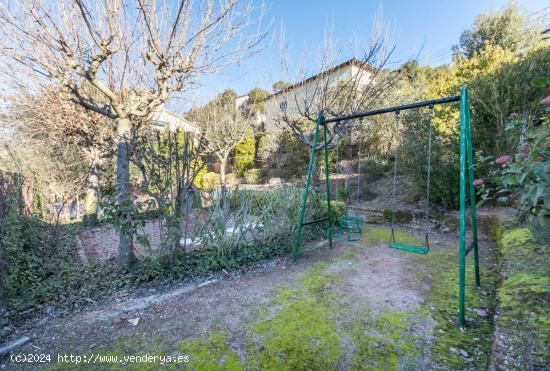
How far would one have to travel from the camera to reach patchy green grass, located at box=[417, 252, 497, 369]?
1.70 metres

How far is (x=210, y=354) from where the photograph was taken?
1.76 metres

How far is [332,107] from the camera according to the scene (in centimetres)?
577

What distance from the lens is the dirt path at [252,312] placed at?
1858mm

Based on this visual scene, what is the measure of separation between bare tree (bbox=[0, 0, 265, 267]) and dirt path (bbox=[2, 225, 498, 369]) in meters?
0.96

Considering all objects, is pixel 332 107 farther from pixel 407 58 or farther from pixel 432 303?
pixel 432 303

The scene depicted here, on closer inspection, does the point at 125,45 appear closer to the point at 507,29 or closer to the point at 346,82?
the point at 346,82

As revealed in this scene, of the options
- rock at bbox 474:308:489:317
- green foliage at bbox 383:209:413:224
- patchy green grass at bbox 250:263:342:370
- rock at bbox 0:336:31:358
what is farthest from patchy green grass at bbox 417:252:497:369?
rock at bbox 0:336:31:358

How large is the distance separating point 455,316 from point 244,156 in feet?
42.2

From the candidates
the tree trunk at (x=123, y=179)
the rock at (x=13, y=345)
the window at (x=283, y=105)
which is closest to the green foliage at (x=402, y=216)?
the window at (x=283, y=105)

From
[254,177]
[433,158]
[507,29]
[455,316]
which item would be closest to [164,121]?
[254,177]

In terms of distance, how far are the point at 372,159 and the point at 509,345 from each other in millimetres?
7645

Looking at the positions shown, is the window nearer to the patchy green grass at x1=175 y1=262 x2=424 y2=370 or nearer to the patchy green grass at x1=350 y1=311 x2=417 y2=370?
the patchy green grass at x1=175 y1=262 x2=424 y2=370

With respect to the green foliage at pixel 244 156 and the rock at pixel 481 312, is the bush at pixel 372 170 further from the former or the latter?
the green foliage at pixel 244 156

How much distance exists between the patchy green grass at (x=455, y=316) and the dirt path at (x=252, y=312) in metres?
0.07
